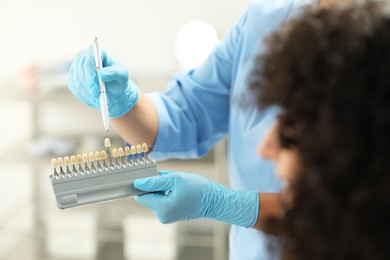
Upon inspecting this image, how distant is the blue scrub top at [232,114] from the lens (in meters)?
1.45

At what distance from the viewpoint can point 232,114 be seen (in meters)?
1.53

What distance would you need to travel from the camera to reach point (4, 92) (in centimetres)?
272

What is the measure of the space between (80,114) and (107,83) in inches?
64.1

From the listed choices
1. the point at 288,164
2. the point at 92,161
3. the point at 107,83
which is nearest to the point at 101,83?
the point at 107,83

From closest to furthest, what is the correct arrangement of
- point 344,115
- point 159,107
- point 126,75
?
point 344,115, point 126,75, point 159,107

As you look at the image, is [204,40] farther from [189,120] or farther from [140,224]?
[189,120]

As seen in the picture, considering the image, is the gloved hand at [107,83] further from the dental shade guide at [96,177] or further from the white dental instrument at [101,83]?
the dental shade guide at [96,177]

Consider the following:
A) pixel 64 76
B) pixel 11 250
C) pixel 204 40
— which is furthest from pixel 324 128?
pixel 11 250

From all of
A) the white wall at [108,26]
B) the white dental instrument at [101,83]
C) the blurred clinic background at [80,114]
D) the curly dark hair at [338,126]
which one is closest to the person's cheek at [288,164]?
the curly dark hair at [338,126]

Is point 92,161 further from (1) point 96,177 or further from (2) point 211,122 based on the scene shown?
(2) point 211,122

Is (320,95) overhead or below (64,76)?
overhead

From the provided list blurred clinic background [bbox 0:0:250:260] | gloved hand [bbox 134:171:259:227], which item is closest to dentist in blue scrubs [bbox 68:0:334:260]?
gloved hand [bbox 134:171:259:227]

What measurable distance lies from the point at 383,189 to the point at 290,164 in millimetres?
111

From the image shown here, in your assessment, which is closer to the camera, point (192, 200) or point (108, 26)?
point (192, 200)
